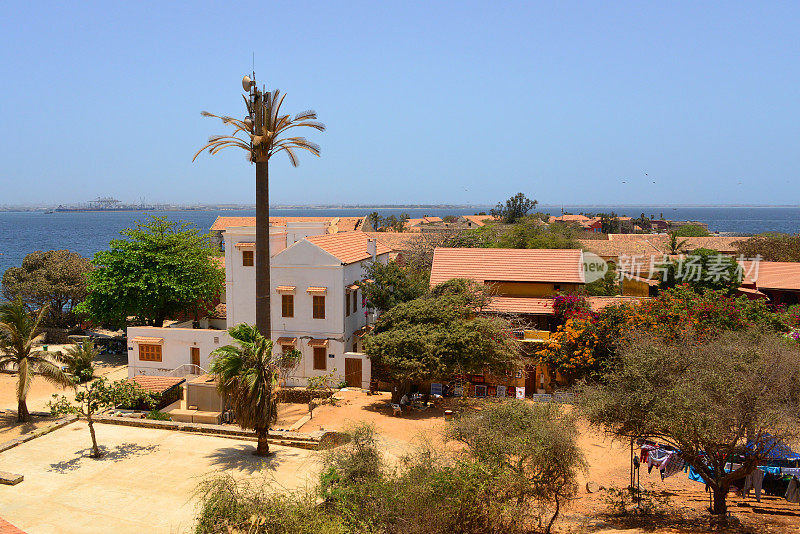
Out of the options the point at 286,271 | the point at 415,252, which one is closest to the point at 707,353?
the point at 286,271

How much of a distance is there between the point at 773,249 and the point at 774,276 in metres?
16.2

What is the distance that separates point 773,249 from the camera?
168 ft

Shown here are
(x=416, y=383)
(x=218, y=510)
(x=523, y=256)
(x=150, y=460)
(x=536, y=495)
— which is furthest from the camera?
(x=523, y=256)

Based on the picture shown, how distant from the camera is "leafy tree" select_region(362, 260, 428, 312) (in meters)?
27.8

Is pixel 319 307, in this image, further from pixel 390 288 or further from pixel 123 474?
pixel 123 474

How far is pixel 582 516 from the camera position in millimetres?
14648

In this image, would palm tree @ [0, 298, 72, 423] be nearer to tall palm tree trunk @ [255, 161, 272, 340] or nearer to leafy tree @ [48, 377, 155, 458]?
leafy tree @ [48, 377, 155, 458]

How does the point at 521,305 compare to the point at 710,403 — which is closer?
the point at 710,403

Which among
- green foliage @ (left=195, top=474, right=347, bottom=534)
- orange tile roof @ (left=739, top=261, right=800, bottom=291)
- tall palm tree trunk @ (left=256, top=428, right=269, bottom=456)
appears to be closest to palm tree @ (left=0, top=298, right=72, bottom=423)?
tall palm tree trunk @ (left=256, top=428, right=269, bottom=456)

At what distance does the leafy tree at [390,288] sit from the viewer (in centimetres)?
2775

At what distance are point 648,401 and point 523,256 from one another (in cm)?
1826

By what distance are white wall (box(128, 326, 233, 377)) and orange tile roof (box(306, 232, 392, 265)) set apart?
6.37 metres

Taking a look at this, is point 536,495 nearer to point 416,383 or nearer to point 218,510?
point 218,510

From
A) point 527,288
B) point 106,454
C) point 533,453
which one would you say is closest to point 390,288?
point 527,288
